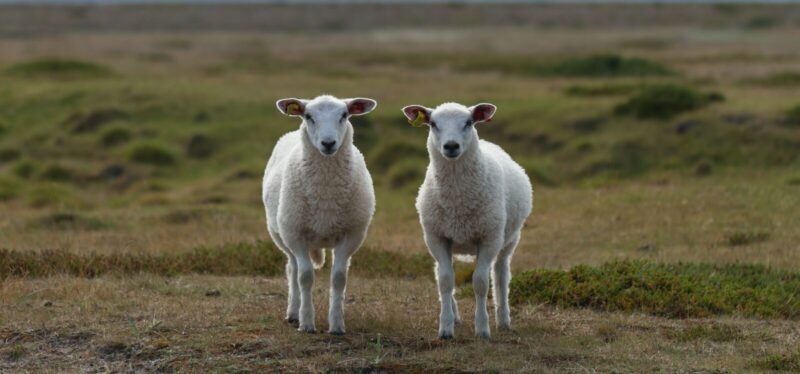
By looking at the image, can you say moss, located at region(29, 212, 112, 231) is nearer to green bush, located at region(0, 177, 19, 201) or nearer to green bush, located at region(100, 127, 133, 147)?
green bush, located at region(0, 177, 19, 201)

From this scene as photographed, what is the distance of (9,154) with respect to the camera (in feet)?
86.1

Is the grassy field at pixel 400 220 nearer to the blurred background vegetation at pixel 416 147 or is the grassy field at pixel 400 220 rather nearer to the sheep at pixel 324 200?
the blurred background vegetation at pixel 416 147

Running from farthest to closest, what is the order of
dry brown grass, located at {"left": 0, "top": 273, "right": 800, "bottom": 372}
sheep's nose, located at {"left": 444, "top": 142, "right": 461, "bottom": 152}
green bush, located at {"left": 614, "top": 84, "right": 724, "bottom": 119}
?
green bush, located at {"left": 614, "top": 84, "right": 724, "bottom": 119} → sheep's nose, located at {"left": 444, "top": 142, "right": 461, "bottom": 152} → dry brown grass, located at {"left": 0, "top": 273, "right": 800, "bottom": 372}

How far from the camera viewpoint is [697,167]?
72.1 ft

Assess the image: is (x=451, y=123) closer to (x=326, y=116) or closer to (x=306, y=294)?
(x=326, y=116)

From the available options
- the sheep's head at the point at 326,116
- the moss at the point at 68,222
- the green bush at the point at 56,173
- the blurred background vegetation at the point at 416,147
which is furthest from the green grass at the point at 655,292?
the green bush at the point at 56,173

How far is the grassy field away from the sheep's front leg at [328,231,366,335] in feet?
0.76

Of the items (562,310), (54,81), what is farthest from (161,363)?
(54,81)

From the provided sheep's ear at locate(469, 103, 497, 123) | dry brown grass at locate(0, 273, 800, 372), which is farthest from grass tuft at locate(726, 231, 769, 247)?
sheep's ear at locate(469, 103, 497, 123)

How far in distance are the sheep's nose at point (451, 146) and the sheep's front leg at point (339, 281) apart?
1.18 m

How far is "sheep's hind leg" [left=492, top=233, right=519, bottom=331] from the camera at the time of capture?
989 cm

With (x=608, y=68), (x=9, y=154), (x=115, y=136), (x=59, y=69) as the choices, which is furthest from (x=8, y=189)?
(x=608, y=68)

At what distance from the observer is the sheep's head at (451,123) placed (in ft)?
29.1

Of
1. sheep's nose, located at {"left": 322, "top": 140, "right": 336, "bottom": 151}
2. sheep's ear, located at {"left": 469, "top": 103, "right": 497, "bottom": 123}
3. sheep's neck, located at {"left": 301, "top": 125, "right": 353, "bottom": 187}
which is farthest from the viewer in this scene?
sheep's neck, located at {"left": 301, "top": 125, "right": 353, "bottom": 187}
